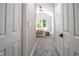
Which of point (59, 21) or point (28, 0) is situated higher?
point (28, 0)

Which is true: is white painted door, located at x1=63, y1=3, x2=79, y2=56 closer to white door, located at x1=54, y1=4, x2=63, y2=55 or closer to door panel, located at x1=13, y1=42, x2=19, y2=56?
white door, located at x1=54, y1=4, x2=63, y2=55

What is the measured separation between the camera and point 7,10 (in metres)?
0.87

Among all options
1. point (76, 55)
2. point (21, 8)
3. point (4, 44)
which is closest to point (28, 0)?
point (21, 8)

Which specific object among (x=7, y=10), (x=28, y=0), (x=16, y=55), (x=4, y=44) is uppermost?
(x=28, y=0)

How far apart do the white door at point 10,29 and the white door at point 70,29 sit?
1.21ft

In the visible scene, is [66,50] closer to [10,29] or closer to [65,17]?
[65,17]

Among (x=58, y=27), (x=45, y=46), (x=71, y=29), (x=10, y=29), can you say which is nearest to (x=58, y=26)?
(x=58, y=27)

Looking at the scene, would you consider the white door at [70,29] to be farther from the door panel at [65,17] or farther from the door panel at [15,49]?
the door panel at [15,49]

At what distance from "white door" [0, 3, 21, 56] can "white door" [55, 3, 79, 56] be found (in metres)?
0.37

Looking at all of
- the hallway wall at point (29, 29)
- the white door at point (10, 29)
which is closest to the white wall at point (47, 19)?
the hallway wall at point (29, 29)

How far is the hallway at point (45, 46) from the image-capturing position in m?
0.95

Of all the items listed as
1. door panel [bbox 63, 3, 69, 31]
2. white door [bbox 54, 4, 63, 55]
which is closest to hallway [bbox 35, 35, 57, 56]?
white door [bbox 54, 4, 63, 55]

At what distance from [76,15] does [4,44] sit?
0.65 metres

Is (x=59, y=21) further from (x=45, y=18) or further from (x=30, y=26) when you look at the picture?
(x=30, y=26)
